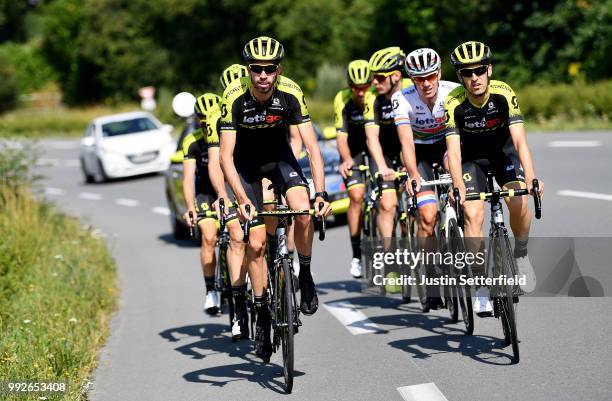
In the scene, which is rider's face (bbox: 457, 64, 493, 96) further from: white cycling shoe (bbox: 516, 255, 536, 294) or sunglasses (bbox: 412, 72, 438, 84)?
white cycling shoe (bbox: 516, 255, 536, 294)

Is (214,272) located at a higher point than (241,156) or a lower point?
lower

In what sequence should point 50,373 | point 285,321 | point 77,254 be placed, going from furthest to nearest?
point 77,254
point 50,373
point 285,321

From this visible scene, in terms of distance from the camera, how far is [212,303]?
10.2m

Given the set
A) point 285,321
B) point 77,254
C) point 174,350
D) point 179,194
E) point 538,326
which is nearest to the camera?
point 285,321

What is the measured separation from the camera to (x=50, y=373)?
865cm

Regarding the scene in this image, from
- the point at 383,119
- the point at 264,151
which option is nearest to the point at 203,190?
the point at 383,119

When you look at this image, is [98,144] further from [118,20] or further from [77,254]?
[118,20]

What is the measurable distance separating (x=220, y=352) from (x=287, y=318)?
191 cm

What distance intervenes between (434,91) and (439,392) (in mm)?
3037

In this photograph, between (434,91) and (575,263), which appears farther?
(575,263)

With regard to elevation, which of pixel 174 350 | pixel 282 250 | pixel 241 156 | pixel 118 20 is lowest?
pixel 174 350

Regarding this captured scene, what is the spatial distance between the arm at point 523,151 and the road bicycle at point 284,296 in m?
1.48

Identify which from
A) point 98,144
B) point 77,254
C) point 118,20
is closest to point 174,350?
point 77,254

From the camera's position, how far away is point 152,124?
99.5ft
